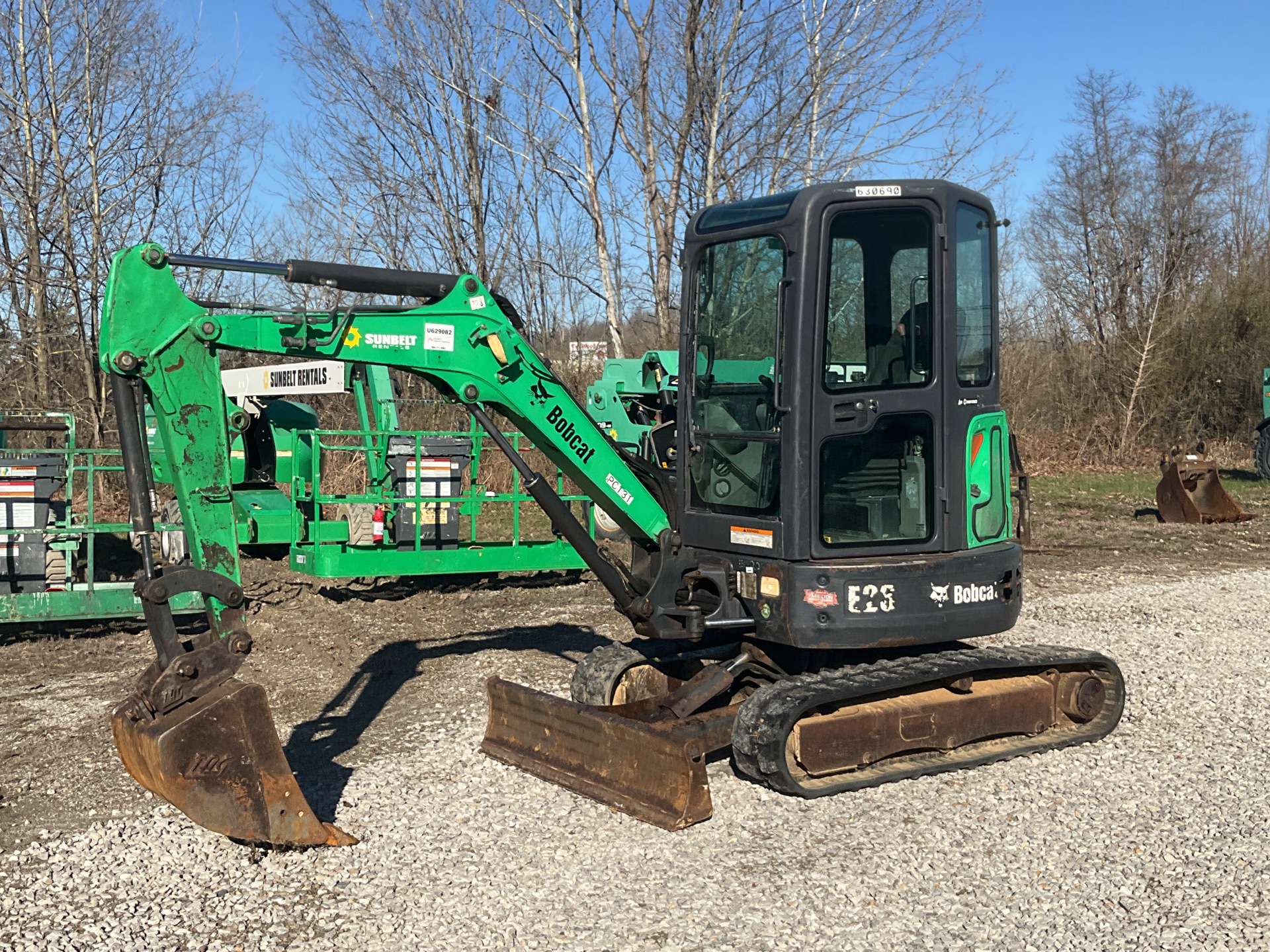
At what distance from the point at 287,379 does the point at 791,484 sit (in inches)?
306

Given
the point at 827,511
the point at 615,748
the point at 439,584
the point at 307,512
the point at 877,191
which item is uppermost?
the point at 877,191

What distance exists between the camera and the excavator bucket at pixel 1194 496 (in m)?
16.3

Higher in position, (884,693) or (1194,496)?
(1194,496)

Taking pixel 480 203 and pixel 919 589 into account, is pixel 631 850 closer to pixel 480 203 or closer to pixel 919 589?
pixel 919 589

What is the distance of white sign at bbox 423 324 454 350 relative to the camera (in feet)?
17.7

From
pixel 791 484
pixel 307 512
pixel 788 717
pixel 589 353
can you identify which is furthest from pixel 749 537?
pixel 589 353

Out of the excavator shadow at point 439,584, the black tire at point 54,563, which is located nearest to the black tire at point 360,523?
the excavator shadow at point 439,584

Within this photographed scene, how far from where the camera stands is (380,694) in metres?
7.69

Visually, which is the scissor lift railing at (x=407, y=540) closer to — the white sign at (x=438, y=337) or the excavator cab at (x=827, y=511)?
the excavator cab at (x=827, y=511)

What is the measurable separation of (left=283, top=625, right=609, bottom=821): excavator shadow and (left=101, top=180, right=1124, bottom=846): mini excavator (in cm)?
88

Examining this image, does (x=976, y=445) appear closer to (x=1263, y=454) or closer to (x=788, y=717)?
(x=788, y=717)

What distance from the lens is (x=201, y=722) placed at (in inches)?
178

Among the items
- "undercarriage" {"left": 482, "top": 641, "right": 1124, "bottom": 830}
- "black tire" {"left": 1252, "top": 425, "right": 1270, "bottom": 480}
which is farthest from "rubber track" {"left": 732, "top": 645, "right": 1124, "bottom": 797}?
"black tire" {"left": 1252, "top": 425, "right": 1270, "bottom": 480}

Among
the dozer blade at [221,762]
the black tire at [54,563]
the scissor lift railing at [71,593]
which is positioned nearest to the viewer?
the dozer blade at [221,762]
